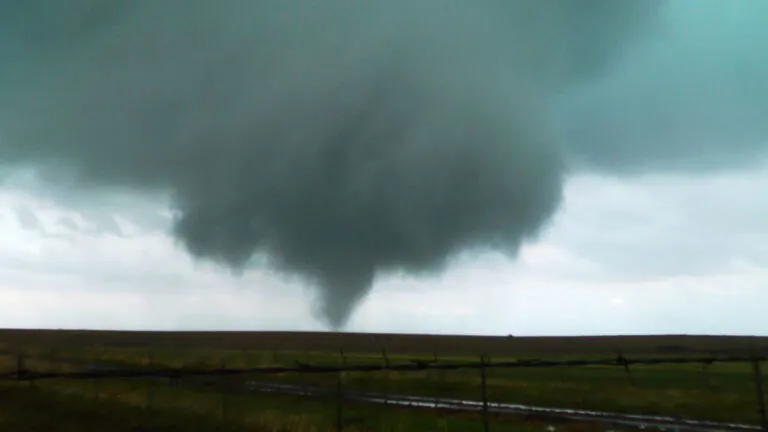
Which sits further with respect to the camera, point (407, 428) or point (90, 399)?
point (407, 428)

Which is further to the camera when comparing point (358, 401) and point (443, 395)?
point (443, 395)

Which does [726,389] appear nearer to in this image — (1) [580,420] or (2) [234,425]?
(1) [580,420]

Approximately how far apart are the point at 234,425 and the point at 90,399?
574 cm

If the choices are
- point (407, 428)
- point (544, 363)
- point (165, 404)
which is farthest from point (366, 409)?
point (544, 363)

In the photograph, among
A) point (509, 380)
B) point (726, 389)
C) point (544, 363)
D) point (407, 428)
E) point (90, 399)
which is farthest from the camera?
point (509, 380)

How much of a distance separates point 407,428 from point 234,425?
9564 mm

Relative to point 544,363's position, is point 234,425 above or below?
below

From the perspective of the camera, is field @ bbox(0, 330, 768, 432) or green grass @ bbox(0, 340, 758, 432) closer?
field @ bbox(0, 330, 768, 432)

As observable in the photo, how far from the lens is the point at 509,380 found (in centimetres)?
6072

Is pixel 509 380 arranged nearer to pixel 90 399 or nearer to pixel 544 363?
pixel 90 399

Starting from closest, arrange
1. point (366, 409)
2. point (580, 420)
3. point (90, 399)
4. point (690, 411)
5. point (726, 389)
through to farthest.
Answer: point (90, 399)
point (580, 420)
point (366, 409)
point (690, 411)
point (726, 389)

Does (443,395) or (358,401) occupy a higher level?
(358,401)

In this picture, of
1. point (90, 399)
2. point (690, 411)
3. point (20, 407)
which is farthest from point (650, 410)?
point (20, 407)

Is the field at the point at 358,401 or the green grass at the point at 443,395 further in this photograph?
the green grass at the point at 443,395
